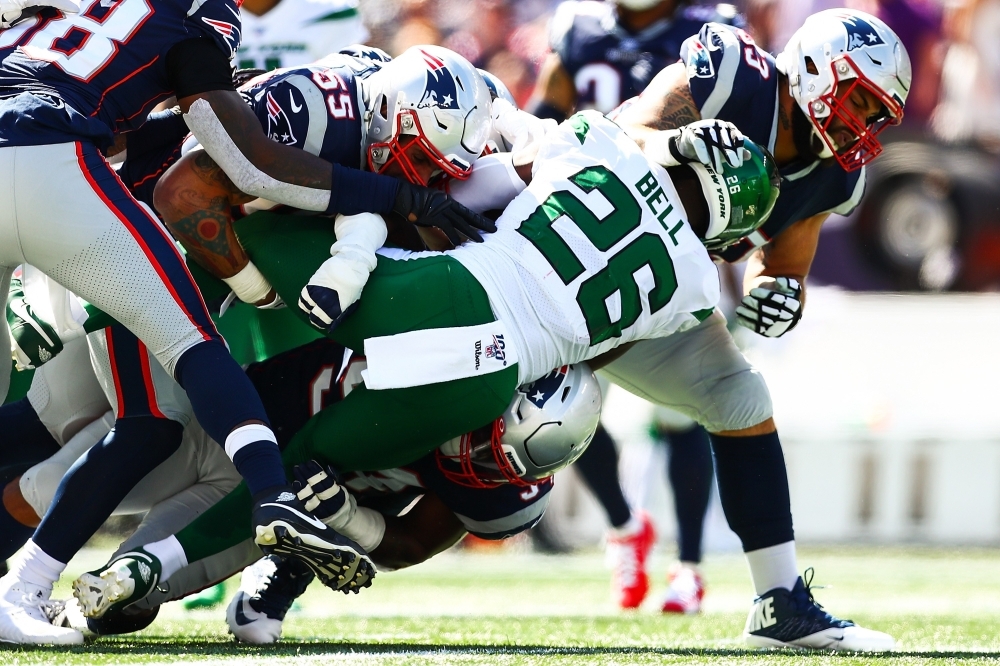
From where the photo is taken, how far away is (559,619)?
169 inches

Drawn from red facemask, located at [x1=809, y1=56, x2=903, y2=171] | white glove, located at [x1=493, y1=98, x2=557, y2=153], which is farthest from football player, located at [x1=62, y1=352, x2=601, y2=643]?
red facemask, located at [x1=809, y1=56, x2=903, y2=171]

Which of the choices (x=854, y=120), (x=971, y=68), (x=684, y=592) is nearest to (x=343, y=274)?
(x=854, y=120)

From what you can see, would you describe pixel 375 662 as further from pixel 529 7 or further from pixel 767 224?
pixel 529 7

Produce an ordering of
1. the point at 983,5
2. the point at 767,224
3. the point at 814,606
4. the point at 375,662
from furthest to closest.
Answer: the point at 983,5, the point at 767,224, the point at 814,606, the point at 375,662

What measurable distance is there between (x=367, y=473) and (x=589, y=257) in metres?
0.77

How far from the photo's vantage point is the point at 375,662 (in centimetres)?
276

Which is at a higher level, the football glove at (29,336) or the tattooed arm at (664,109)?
the tattooed arm at (664,109)

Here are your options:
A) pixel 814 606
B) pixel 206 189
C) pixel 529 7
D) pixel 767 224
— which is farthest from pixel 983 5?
pixel 206 189

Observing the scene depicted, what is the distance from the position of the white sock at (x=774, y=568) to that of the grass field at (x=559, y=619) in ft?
0.58

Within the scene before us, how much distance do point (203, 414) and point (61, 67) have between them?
2.62 feet

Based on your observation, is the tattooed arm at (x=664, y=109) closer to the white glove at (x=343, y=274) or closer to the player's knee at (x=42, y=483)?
the white glove at (x=343, y=274)

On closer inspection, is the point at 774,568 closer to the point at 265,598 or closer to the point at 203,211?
the point at 265,598

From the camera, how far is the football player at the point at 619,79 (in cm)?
505

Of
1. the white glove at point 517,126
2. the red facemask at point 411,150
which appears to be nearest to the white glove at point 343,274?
the red facemask at point 411,150
